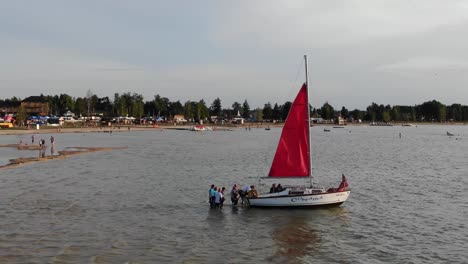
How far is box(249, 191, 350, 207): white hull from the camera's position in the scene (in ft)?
124

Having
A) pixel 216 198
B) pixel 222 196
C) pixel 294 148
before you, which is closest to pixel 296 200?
pixel 294 148

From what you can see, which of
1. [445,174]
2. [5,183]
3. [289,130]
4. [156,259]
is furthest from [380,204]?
[5,183]

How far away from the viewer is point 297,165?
39531 mm

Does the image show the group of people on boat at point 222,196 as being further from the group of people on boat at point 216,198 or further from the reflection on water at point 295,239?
the reflection on water at point 295,239

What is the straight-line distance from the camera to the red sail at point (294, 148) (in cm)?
3834

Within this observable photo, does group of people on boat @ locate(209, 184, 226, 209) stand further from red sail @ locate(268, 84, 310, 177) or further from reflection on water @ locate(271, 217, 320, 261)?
reflection on water @ locate(271, 217, 320, 261)

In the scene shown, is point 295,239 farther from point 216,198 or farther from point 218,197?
point 216,198

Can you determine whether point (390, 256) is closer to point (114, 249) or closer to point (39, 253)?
point (114, 249)

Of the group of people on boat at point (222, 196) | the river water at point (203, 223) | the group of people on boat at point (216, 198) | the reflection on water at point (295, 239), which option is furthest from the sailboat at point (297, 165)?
the reflection on water at point (295, 239)

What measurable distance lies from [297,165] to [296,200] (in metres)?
3.02

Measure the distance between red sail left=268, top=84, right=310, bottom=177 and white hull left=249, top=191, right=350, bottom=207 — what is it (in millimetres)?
2216

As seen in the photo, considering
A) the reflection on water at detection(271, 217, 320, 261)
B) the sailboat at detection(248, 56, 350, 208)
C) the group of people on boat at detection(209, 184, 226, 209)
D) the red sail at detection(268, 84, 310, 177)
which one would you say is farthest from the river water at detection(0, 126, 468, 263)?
the red sail at detection(268, 84, 310, 177)

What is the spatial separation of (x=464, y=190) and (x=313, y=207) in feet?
72.6

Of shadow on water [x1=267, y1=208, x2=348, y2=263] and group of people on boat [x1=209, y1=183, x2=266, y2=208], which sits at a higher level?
group of people on boat [x1=209, y1=183, x2=266, y2=208]
